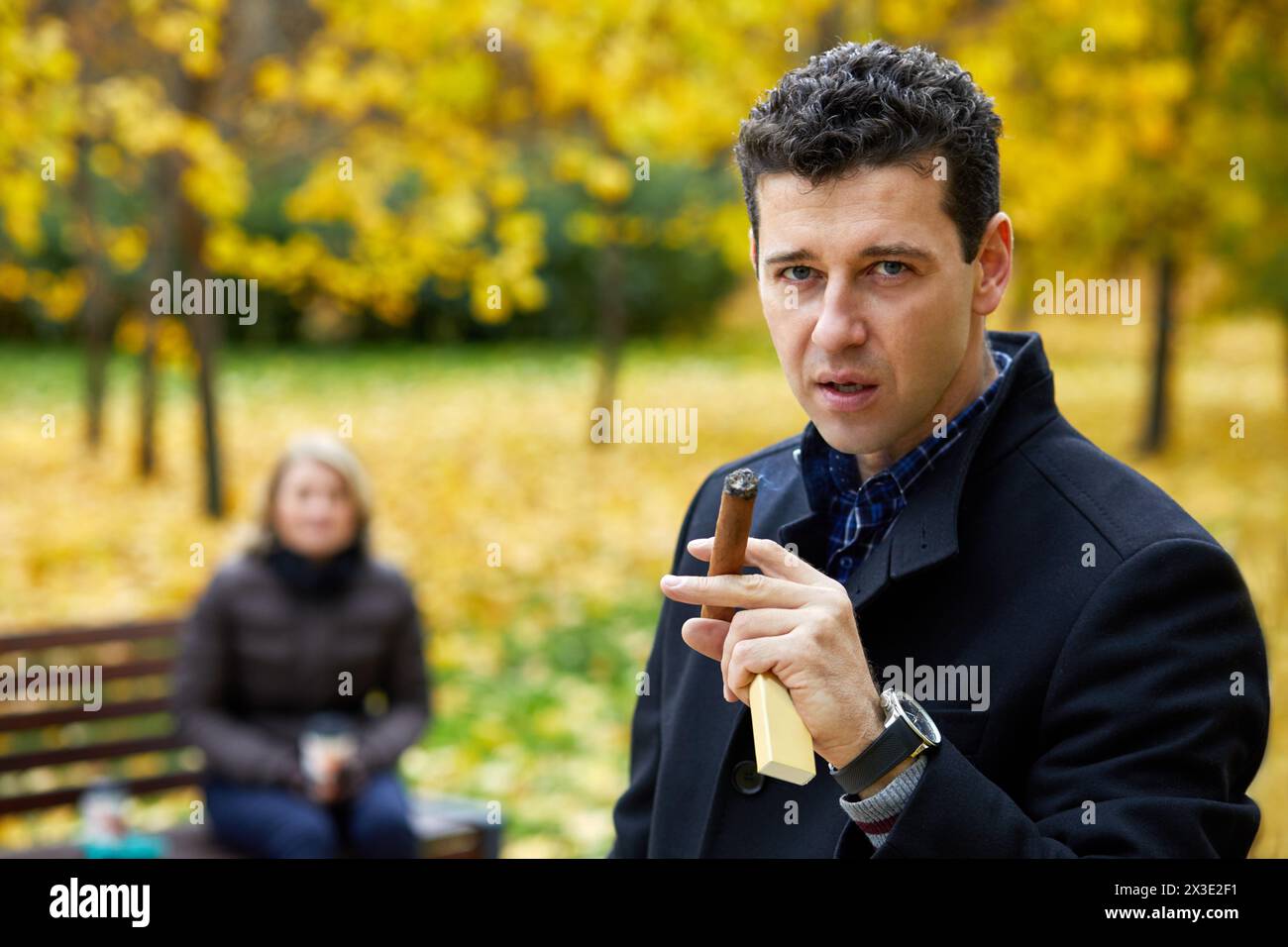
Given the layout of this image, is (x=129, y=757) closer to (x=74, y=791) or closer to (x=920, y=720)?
(x=74, y=791)

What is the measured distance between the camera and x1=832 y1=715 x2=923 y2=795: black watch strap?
1.56 metres

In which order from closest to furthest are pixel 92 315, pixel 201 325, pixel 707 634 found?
1. pixel 707 634
2. pixel 201 325
3. pixel 92 315

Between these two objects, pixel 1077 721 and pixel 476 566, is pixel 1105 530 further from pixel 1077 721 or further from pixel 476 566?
pixel 476 566

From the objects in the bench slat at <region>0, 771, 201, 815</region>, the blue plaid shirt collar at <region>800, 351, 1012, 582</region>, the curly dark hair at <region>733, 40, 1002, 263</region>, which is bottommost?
the bench slat at <region>0, 771, 201, 815</region>

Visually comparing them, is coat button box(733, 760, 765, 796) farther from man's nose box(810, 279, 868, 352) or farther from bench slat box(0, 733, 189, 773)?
bench slat box(0, 733, 189, 773)

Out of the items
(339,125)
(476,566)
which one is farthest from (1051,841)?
(339,125)

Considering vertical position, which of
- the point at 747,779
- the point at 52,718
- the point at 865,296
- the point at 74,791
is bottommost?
the point at 74,791

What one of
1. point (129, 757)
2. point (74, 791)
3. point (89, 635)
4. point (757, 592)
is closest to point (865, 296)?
point (757, 592)

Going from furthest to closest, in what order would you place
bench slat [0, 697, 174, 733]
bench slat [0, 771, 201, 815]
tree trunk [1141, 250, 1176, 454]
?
tree trunk [1141, 250, 1176, 454]
bench slat [0, 697, 174, 733]
bench slat [0, 771, 201, 815]

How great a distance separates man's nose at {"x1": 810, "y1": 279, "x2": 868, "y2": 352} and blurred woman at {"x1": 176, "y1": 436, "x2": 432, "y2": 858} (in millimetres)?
→ 3343

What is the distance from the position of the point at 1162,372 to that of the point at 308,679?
12091mm

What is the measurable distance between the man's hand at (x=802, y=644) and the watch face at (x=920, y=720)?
0.04 meters

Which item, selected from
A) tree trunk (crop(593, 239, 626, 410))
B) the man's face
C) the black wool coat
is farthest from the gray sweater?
tree trunk (crop(593, 239, 626, 410))

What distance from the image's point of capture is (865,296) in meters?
→ 1.78
